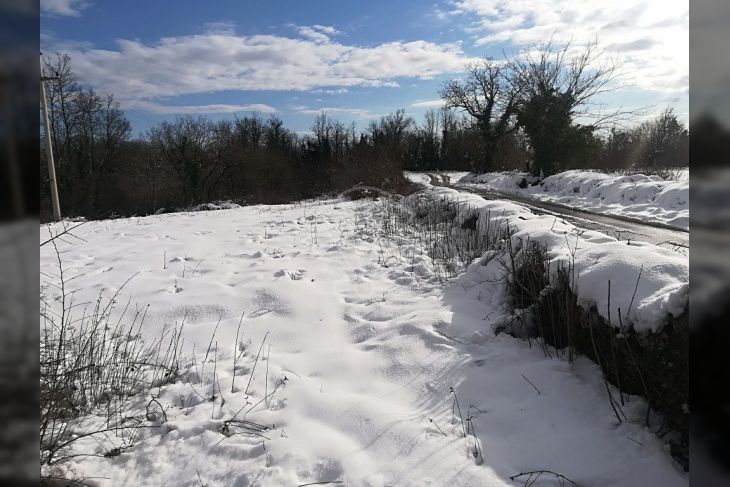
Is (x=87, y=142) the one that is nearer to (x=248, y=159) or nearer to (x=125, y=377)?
(x=248, y=159)

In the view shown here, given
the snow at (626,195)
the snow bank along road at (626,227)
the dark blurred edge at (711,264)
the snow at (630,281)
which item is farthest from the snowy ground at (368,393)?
the snow at (626,195)

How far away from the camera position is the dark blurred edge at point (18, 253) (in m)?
0.47

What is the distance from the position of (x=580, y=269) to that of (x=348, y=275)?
3.59m

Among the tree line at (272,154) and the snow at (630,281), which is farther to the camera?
the tree line at (272,154)

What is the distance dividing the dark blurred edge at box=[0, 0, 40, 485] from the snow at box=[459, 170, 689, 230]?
372 inches

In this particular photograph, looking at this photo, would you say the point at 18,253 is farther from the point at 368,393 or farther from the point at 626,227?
the point at 626,227

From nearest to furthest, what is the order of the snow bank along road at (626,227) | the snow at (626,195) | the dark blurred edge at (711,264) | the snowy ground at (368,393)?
1. the dark blurred edge at (711,264)
2. the snowy ground at (368,393)
3. the snow bank along road at (626,227)
4. the snow at (626,195)

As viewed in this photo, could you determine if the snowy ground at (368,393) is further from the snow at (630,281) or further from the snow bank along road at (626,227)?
the snow bank along road at (626,227)

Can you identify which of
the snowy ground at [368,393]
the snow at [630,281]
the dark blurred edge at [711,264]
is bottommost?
the snowy ground at [368,393]

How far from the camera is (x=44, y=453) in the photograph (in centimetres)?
237

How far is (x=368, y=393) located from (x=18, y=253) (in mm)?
3174

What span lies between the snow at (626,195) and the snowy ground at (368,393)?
5802mm

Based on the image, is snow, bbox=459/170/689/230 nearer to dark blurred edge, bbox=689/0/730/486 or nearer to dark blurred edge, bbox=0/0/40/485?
dark blurred edge, bbox=689/0/730/486

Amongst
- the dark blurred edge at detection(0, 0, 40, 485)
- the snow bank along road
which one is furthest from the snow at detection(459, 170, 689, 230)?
the dark blurred edge at detection(0, 0, 40, 485)
